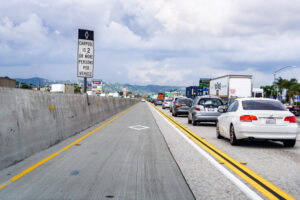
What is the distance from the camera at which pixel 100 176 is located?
19.9 feet

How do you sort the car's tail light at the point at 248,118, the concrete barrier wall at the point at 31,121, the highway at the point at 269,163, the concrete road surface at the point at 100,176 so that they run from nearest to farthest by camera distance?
the concrete road surface at the point at 100,176
the highway at the point at 269,163
the concrete barrier wall at the point at 31,121
the car's tail light at the point at 248,118

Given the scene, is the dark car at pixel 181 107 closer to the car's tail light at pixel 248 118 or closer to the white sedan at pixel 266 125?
the white sedan at pixel 266 125

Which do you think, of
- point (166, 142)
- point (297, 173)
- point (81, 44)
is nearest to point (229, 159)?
point (297, 173)

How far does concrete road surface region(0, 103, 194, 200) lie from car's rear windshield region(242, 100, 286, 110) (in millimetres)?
3093

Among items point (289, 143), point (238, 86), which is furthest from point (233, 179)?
point (238, 86)

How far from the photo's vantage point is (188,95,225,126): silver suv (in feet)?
59.2

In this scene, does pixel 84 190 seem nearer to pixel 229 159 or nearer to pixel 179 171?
pixel 179 171

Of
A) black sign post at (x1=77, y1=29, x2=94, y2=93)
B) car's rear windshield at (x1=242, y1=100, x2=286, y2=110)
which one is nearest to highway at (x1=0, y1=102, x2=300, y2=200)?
car's rear windshield at (x1=242, y1=100, x2=286, y2=110)

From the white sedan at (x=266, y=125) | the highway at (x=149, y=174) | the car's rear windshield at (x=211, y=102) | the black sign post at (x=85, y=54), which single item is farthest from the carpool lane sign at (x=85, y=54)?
the white sedan at (x=266, y=125)

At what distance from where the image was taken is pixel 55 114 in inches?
414

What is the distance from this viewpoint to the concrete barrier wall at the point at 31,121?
6.90 meters

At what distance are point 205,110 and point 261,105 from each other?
762 cm

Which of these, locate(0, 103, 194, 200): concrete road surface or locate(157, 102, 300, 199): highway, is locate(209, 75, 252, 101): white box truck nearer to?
locate(157, 102, 300, 199): highway

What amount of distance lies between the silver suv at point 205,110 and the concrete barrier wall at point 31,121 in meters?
7.24
